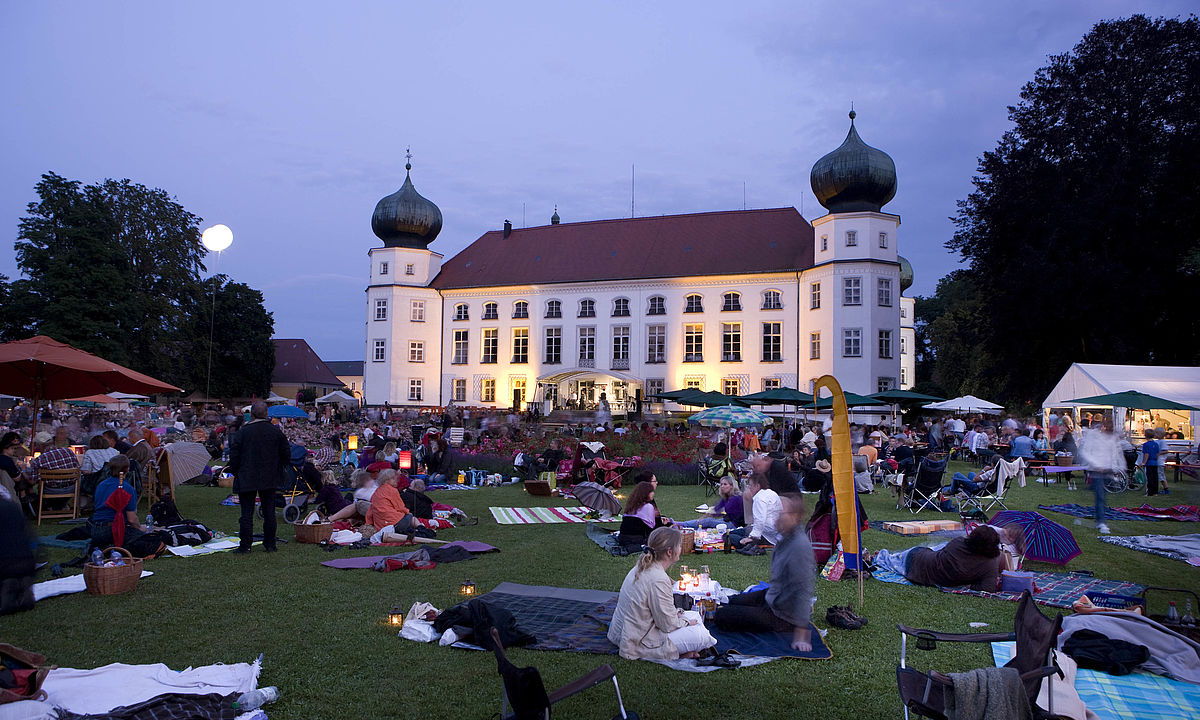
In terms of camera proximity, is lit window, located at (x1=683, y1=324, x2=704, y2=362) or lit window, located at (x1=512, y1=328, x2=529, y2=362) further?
lit window, located at (x1=512, y1=328, x2=529, y2=362)

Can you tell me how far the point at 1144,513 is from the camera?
1356 centimetres

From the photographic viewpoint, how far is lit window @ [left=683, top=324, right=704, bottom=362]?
138 ft

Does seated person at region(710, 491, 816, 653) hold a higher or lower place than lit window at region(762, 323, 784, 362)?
lower

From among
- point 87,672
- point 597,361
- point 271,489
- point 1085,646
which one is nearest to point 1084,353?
point 597,361

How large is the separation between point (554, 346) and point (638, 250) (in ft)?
24.7

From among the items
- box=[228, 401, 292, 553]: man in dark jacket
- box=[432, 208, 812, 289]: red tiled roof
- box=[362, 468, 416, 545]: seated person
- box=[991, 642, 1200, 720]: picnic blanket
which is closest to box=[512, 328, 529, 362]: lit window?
box=[432, 208, 812, 289]: red tiled roof

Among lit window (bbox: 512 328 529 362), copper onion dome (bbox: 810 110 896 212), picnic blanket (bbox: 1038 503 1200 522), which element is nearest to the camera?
picnic blanket (bbox: 1038 503 1200 522)

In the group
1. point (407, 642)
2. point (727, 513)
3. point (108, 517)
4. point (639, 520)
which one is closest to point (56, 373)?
point (108, 517)

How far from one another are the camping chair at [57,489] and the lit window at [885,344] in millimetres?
34131

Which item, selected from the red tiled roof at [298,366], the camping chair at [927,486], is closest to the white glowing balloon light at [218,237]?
the camping chair at [927,486]

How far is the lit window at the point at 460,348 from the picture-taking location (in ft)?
155

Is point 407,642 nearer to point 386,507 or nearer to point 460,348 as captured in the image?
point 386,507

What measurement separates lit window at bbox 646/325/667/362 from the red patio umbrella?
103ft

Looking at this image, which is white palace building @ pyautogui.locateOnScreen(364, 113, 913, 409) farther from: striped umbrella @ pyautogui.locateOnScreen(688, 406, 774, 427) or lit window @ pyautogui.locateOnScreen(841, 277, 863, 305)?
striped umbrella @ pyautogui.locateOnScreen(688, 406, 774, 427)
